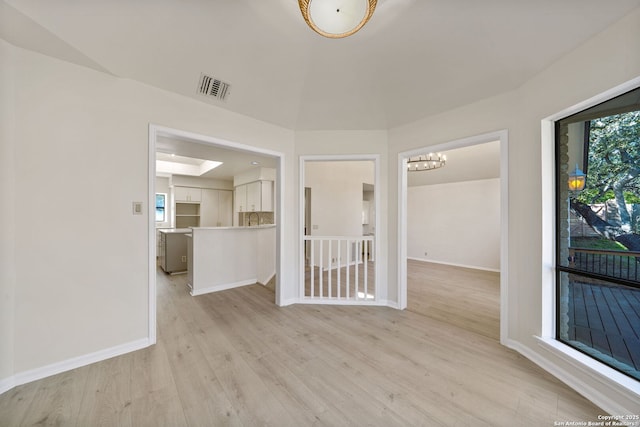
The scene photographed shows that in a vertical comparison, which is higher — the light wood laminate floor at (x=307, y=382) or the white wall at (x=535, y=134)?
the white wall at (x=535, y=134)

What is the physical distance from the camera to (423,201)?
7152 millimetres

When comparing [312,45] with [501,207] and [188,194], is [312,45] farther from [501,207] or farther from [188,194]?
[188,194]

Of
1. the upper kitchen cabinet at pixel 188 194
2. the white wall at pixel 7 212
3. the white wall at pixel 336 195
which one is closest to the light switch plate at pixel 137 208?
the white wall at pixel 7 212

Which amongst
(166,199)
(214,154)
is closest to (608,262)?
(214,154)

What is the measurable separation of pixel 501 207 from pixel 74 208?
3.93 meters

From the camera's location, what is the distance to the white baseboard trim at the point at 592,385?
4.83ft

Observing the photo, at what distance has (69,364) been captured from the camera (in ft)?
6.33

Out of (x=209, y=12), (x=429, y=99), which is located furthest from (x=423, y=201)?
(x=209, y=12)

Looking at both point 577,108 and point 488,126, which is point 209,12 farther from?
point 577,108

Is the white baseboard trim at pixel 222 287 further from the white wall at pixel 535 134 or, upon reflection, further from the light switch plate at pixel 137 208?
the white wall at pixel 535 134

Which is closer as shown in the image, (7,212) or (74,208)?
(7,212)

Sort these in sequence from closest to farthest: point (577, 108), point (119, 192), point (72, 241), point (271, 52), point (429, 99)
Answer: point (577, 108) < point (72, 241) < point (119, 192) < point (271, 52) < point (429, 99)

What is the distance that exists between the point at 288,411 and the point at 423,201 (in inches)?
265

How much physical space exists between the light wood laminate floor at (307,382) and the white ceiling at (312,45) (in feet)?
8.35
